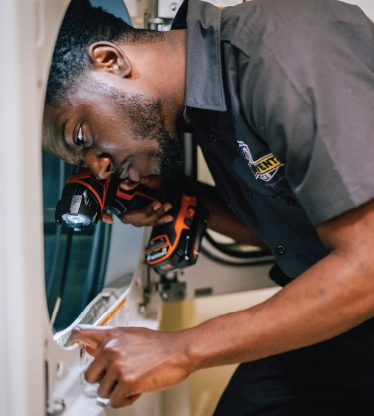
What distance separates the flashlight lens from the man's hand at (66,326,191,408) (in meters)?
0.31

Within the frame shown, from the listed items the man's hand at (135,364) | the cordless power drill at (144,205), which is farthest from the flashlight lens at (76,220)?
the man's hand at (135,364)

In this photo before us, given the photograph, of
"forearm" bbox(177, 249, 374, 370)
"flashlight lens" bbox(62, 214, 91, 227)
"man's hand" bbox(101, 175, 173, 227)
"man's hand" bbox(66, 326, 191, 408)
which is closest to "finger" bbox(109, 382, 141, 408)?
"man's hand" bbox(66, 326, 191, 408)

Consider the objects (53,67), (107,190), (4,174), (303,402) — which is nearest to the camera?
(4,174)

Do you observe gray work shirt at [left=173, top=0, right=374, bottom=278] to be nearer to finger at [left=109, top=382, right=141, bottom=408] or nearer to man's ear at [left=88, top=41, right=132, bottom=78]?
man's ear at [left=88, top=41, right=132, bottom=78]

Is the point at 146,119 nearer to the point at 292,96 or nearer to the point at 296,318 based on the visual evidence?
the point at 292,96

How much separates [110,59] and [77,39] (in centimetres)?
8

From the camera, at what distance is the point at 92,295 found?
1510 mm

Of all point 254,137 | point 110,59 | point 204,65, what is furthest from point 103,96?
point 254,137

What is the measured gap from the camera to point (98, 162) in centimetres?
117

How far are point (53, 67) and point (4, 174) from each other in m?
0.40

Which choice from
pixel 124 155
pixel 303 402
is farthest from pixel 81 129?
pixel 303 402

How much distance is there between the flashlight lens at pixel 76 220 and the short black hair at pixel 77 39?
10.5 inches

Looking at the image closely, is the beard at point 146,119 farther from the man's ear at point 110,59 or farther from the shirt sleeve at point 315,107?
the shirt sleeve at point 315,107

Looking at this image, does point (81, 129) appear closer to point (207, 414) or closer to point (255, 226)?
point (255, 226)
